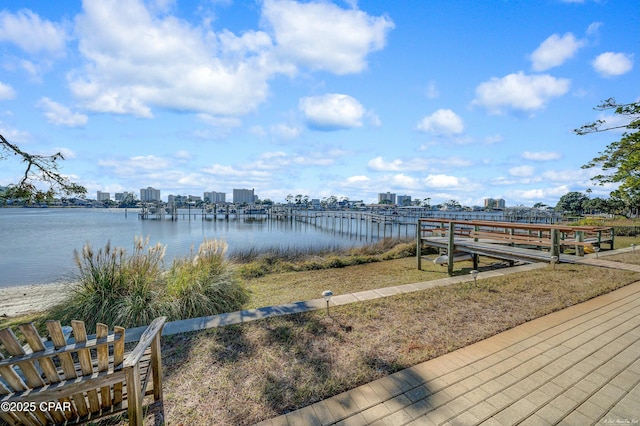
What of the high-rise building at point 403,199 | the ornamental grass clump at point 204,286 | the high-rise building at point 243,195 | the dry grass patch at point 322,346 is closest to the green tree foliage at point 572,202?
the high-rise building at point 403,199

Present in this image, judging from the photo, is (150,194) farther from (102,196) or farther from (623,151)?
(623,151)

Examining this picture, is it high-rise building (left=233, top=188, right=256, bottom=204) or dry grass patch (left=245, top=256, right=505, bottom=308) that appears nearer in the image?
dry grass patch (left=245, top=256, right=505, bottom=308)

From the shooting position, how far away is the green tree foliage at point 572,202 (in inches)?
2276

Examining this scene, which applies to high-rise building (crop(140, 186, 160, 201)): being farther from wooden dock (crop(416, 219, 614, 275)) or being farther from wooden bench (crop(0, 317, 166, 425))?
wooden bench (crop(0, 317, 166, 425))

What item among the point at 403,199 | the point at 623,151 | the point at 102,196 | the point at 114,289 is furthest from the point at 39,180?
the point at 102,196

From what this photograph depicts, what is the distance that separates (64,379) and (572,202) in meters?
81.2

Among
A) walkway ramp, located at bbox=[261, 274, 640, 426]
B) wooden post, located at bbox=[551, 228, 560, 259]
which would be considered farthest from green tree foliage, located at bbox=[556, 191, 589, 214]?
walkway ramp, located at bbox=[261, 274, 640, 426]

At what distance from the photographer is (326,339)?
10.7 ft

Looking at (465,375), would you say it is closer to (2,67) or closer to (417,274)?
(417,274)

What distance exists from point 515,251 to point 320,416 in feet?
24.2

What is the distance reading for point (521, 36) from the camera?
7797 millimetres

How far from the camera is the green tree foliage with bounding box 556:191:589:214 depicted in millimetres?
57812

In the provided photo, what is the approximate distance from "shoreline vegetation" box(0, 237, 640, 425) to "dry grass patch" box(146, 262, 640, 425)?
0.03 ft

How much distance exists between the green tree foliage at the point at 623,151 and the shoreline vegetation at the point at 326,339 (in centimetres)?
523
